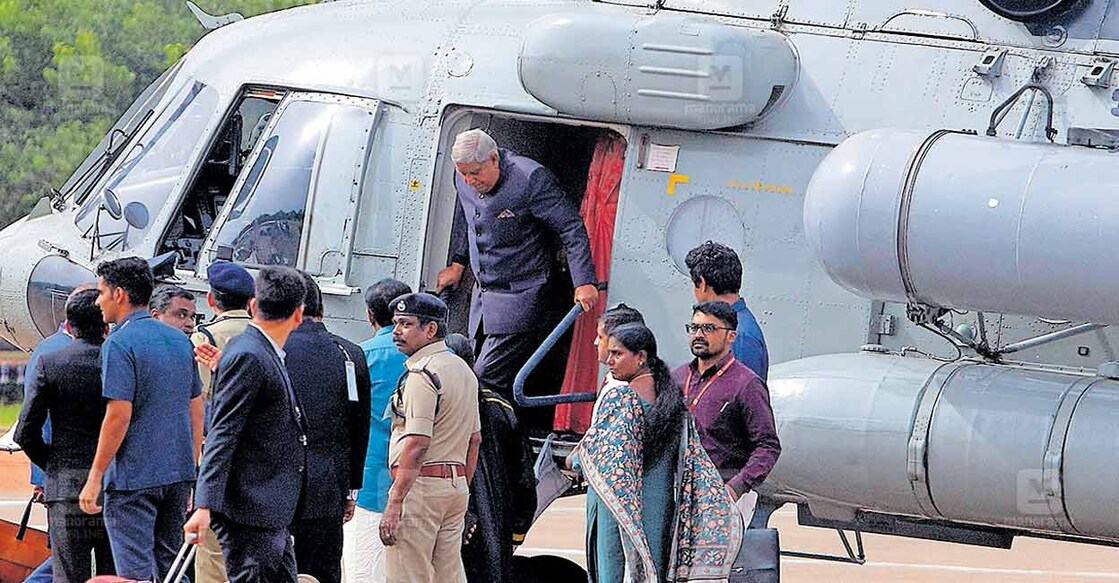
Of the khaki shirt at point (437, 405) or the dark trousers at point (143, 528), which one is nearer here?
the khaki shirt at point (437, 405)

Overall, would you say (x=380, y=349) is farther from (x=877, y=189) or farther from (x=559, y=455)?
(x=877, y=189)

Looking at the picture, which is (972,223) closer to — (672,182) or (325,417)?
(672,182)

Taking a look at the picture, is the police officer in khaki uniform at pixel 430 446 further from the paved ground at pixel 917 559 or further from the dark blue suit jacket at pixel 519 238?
the paved ground at pixel 917 559

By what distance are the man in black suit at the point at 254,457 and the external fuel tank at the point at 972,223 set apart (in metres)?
2.10

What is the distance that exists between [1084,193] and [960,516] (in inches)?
52.9

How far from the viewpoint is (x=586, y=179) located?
8.79 metres

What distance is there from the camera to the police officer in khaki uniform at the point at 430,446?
22.6 ft

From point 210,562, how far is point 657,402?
5.56 feet

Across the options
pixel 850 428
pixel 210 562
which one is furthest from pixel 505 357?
pixel 210 562

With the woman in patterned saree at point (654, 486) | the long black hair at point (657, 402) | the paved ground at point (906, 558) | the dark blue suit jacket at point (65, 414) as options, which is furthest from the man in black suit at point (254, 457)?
the paved ground at point (906, 558)

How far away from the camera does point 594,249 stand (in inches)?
322

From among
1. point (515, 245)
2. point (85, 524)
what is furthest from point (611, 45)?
point (85, 524)

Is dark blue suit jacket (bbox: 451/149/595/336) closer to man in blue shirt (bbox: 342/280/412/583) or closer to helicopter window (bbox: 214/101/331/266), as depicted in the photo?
man in blue shirt (bbox: 342/280/412/583)

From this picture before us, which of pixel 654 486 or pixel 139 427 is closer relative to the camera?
pixel 654 486
